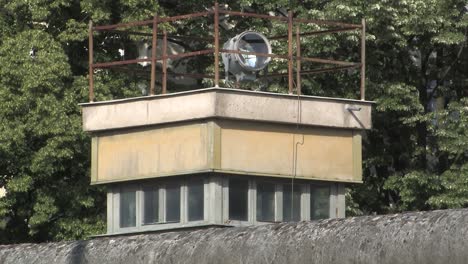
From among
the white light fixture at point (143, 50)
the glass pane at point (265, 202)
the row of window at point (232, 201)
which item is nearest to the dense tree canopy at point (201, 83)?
the white light fixture at point (143, 50)

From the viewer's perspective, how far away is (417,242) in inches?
559

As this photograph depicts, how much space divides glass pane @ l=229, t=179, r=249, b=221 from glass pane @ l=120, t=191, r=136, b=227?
5.80 ft

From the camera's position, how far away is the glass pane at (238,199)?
24.1 metres

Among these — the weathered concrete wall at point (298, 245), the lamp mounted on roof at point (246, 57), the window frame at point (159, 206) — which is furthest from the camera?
the lamp mounted on roof at point (246, 57)

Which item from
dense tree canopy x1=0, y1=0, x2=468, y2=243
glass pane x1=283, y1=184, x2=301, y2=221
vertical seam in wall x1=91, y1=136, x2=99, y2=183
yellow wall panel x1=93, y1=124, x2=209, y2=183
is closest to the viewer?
yellow wall panel x1=93, y1=124, x2=209, y2=183

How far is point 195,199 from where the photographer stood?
24.3 m

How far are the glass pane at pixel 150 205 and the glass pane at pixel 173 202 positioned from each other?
0.22 metres

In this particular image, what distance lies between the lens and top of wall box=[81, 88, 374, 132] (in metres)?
24.1

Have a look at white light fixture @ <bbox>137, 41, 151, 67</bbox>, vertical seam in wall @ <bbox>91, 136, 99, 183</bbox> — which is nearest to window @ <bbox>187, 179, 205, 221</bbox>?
vertical seam in wall @ <bbox>91, 136, 99, 183</bbox>

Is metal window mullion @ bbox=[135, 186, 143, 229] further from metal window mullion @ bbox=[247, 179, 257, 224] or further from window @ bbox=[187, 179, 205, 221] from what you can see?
metal window mullion @ bbox=[247, 179, 257, 224]

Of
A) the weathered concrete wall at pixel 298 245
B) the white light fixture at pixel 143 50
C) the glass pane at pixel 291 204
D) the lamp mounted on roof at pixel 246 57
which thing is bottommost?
the weathered concrete wall at pixel 298 245

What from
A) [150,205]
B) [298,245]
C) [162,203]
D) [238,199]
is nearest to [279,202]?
[238,199]

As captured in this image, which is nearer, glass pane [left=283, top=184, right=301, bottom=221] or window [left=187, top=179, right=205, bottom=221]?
window [left=187, top=179, right=205, bottom=221]

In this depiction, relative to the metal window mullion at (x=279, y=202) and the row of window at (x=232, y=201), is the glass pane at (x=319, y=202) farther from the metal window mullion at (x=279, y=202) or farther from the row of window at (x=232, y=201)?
the metal window mullion at (x=279, y=202)
